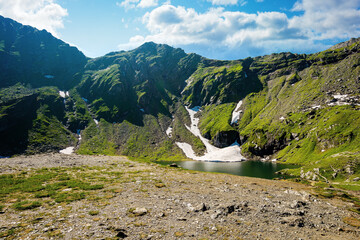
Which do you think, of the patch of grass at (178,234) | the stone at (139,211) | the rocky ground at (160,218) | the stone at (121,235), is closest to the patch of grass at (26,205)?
the rocky ground at (160,218)

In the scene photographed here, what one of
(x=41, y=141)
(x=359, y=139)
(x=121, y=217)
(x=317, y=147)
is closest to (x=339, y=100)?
(x=317, y=147)

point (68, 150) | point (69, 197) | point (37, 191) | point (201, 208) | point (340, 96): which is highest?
point (340, 96)

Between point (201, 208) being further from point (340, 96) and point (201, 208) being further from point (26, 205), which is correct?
point (340, 96)

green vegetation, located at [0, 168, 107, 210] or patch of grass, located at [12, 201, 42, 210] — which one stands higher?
patch of grass, located at [12, 201, 42, 210]

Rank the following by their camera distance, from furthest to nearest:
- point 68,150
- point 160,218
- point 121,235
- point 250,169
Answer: point 68,150 < point 250,169 < point 160,218 < point 121,235

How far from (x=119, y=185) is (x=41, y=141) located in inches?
7485

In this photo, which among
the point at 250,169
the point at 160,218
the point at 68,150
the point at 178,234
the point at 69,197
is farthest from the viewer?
the point at 68,150

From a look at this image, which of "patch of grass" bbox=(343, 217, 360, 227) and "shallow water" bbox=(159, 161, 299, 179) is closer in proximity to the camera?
"patch of grass" bbox=(343, 217, 360, 227)

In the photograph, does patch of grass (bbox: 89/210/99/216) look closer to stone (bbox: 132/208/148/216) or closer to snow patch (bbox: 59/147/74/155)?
stone (bbox: 132/208/148/216)

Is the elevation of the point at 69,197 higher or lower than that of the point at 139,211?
lower

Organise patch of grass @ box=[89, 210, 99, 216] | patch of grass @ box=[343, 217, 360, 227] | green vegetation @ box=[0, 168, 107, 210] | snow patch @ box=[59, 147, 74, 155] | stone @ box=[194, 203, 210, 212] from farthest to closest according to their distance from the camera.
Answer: snow patch @ box=[59, 147, 74, 155], green vegetation @ box=[0, 168, 107, 210], stone @ box=[194, 203, 210, 212], patch of grass @ box=[343, 217, 360, 227], patch of grass @ box=[89, 210, 99, 216]

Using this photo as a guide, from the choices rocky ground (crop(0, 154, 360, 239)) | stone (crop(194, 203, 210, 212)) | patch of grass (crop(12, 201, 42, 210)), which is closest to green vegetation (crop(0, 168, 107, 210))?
patch of grass (crop(12, 201, 42, 210))

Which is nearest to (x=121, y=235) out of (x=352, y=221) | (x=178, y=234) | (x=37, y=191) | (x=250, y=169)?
(x=178, y=234)

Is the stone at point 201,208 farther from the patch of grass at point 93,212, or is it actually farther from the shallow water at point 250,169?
the shallow water at point 250,169
